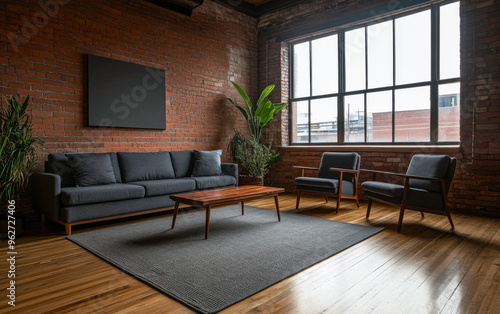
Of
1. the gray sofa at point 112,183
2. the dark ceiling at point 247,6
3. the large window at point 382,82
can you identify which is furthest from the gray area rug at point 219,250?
the dark ceiling at point 247,6

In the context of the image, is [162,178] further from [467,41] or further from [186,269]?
A: [467,41]

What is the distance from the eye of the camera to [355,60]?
5922mm

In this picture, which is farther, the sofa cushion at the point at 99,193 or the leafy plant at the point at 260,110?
the leafy plant at the point at 260,110

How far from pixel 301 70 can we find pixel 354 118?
169 cm

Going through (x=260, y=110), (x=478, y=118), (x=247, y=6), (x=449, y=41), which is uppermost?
(x=247, y=6)

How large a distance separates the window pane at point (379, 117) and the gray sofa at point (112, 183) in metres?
2.68

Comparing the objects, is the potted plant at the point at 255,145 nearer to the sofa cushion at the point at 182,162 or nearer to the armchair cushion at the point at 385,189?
the sofa cushion at the point at 182,162

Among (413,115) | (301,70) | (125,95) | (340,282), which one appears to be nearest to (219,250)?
(340,282)

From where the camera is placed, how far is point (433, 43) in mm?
4980

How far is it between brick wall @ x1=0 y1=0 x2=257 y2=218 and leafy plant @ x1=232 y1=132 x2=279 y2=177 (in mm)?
252

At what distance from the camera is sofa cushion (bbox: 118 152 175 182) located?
15.0ft

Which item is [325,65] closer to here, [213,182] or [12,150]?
[213,182]

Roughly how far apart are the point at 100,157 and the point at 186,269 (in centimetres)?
251

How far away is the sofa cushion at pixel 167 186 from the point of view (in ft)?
13.8
